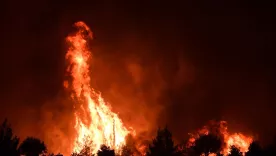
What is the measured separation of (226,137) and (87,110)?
107 feet

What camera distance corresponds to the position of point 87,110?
252 feet

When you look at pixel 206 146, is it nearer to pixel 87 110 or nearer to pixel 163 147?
pixel 163 147

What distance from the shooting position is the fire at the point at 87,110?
7400cm

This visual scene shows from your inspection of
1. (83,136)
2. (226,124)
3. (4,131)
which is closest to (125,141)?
(83,136)

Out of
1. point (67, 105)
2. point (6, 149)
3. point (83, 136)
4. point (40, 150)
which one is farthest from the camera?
point (67, 105)

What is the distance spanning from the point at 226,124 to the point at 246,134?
526 cm

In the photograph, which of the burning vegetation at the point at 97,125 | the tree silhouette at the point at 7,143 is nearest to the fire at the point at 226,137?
the burning vegetation at the point at 97,125

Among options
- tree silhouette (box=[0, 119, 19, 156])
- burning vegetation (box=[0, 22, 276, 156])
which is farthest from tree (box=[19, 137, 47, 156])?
burning vegetation (box=[0, 22, 276, 156])

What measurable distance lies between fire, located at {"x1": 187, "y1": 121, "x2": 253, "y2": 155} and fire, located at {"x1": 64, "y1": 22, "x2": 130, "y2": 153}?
17639mm

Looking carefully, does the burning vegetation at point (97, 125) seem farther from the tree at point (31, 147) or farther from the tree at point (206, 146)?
the tree at point (31, 147)

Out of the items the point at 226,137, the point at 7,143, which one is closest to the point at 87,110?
the point at 226,137

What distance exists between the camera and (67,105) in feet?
259

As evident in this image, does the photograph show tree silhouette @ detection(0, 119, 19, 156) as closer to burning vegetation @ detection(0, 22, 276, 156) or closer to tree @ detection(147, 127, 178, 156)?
tree @ detection(147, 127, 178, 156)

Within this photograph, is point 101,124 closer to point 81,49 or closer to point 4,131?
point 81,49
